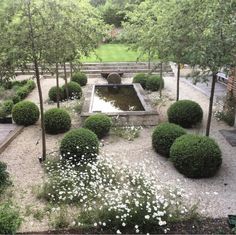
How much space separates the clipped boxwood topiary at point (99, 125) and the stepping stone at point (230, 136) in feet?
11.4

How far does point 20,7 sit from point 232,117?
7637 millimetres

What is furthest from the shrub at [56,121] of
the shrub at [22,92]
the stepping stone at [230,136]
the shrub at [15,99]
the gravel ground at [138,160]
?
the shrub at [22,92]

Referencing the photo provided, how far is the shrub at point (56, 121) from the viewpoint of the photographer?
1091cm

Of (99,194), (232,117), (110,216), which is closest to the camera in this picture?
(110,216)

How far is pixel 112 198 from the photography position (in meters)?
6.39

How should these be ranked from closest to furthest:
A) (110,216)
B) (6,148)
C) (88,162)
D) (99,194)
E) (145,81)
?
(110,216), (99,194), (88,162), (6,148), (145,81)

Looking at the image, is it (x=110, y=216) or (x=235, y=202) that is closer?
(x=110, y=216)

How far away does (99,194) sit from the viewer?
652 cm

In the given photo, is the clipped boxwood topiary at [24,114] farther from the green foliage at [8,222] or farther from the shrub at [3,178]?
the green foliage at [8,222]

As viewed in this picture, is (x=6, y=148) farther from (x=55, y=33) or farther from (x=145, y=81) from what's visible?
(x=145, y=81)

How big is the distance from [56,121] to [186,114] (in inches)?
158

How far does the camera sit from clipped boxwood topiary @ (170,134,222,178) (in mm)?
7859

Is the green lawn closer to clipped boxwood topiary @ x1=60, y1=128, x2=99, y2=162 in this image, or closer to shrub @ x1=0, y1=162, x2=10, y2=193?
clipped boxwood topiary @ x1=60, y1=128, x2=99, y2=162

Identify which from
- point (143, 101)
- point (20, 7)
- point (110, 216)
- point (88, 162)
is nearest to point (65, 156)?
point (88, 162)
